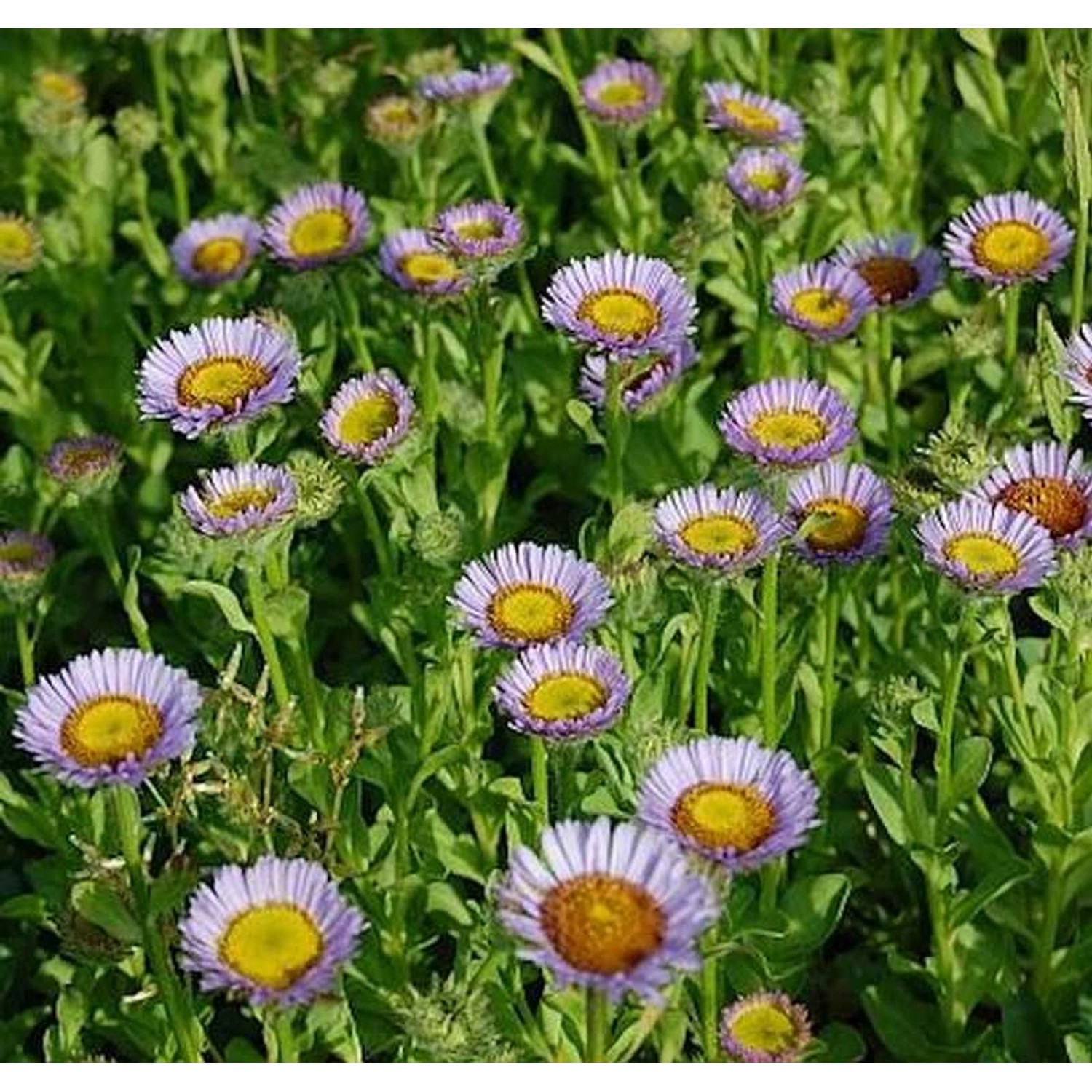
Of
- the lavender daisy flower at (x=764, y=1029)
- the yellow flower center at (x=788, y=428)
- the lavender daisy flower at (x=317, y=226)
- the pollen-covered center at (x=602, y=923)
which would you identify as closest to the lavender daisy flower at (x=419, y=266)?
the lavender daisy flower at (x=317, y=226)

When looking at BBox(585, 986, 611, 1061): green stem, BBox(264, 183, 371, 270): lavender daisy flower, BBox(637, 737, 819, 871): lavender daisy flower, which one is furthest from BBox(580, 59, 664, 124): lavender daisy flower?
BBox(585, 986, 611, 1061): green stem

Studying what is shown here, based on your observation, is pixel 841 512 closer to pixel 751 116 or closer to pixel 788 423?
pixel 788 423

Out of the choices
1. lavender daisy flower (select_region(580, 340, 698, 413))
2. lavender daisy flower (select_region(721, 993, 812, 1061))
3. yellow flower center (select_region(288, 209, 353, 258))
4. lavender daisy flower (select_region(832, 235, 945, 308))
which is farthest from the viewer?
yellow flower center (select_region(288, 209, 353, 258))

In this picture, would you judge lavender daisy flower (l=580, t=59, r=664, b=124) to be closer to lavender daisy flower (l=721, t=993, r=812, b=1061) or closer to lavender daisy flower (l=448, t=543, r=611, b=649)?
lavender daisy flower (l=448, t=543, r=611, b=649)

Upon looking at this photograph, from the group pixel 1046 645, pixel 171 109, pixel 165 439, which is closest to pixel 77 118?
pixel 171 109

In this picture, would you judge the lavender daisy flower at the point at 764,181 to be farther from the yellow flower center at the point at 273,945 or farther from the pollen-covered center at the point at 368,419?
the yellow flower center at the point at 273,945

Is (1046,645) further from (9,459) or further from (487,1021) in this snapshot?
(9,459)

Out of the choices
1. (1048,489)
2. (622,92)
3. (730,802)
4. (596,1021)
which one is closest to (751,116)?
(622,92)
